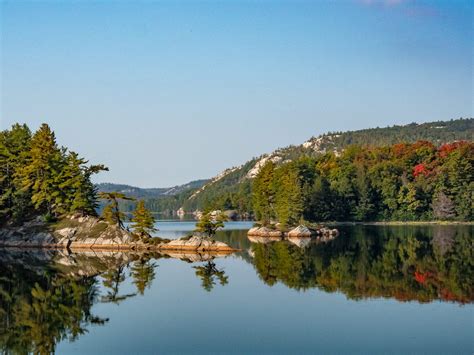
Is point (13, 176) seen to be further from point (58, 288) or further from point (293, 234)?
point (58, 288)

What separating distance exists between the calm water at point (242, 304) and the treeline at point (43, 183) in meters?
15.3

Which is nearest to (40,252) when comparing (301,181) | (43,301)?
(43,301)

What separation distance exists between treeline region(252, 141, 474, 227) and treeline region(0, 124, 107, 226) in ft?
133

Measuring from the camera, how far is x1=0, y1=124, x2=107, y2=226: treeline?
249 ft

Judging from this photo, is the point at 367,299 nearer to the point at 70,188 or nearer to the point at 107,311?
the point at 107,311

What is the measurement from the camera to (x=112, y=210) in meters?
73.4

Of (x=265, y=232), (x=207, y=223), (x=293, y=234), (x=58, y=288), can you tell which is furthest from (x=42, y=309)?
(x=265, y=232)

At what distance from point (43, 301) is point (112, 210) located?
35.8m

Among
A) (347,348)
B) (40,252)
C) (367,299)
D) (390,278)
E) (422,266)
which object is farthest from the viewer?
(40,252)

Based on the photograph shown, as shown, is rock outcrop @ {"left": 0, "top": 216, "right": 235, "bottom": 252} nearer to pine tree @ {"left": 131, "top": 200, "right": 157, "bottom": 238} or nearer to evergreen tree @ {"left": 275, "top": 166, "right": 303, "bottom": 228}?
pine tree @ {"left": 131, "top": 200, "right": 157, "bottom": 238}

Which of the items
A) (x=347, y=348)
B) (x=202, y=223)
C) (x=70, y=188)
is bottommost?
(x=347, y=348)

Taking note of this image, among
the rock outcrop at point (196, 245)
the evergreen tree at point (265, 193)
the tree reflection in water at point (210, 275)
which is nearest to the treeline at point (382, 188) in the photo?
the evergreen tree at point (265, 193)

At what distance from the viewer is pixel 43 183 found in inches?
2995

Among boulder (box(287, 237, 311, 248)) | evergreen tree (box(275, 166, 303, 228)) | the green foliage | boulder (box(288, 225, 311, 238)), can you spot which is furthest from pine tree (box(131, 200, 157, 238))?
evergreen tree (box(275, 166, 303, 228))
